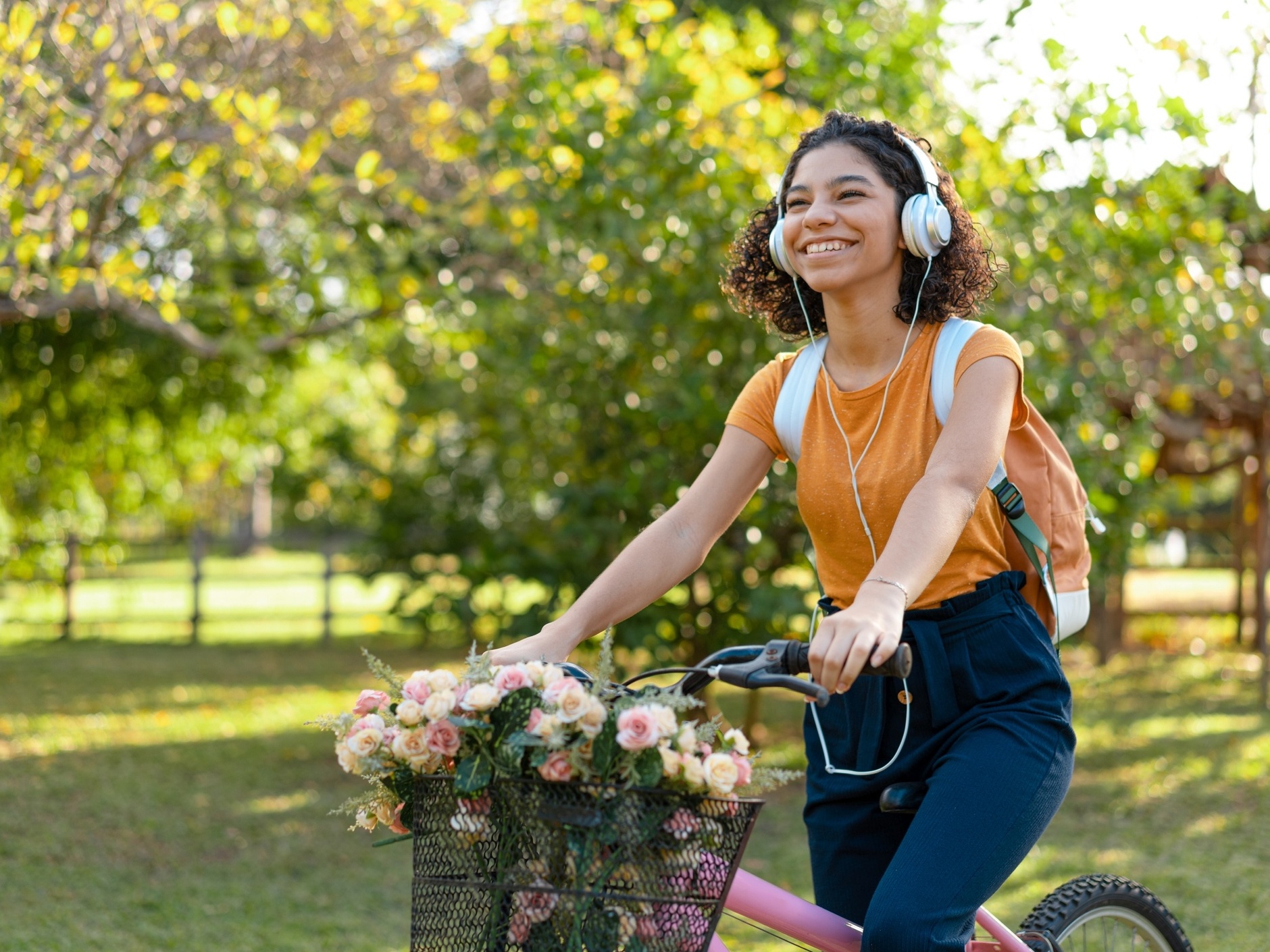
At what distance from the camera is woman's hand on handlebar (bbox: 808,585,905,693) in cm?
177

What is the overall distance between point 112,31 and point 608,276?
2574 mm

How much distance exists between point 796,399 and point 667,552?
0.37 m

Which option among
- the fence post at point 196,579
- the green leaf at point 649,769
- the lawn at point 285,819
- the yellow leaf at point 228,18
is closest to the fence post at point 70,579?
the fence post at point 196,579

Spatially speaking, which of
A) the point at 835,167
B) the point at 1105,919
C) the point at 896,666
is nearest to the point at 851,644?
the point at 896,666

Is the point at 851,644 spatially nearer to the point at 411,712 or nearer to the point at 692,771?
the point at 692,771

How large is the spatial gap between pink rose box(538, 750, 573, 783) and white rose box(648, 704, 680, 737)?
12 centimetres

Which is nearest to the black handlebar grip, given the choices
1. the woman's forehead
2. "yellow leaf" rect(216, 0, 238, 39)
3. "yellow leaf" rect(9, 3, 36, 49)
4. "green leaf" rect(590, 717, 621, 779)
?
"green leaf" rect(590, 717, 621, 779)

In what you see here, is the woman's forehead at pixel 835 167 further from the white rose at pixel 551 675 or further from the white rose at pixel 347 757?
the white rose at pixel 347 757

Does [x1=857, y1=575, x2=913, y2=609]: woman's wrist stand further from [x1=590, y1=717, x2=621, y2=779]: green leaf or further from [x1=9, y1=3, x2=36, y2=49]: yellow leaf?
[x1=9, y1=3, x2=36, y2=49]: yellow leaf

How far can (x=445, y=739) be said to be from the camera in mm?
1720

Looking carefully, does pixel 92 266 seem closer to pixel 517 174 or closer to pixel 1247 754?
Result: pixel 517 174

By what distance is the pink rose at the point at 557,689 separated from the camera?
1671mm

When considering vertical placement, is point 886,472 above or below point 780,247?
below

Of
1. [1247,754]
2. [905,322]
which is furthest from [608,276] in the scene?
[1247,754]
